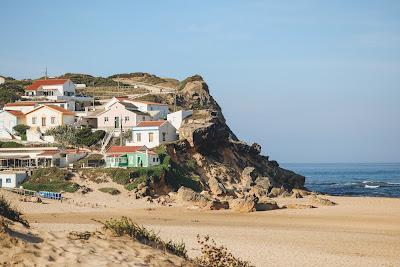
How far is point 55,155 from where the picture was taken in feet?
166

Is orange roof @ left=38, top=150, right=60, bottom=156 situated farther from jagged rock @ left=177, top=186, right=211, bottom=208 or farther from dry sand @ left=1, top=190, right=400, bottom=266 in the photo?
jagged rock @ left=177, top=186, right=211, bottom=208

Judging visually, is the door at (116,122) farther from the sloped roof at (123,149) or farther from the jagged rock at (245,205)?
the jagged rock at (245,205)

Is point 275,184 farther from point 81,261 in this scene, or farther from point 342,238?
point 81,261

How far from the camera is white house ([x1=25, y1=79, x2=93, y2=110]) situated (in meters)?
71.4

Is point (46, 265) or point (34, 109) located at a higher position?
point (34, 109)

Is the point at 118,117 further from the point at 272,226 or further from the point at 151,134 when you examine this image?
the point at 272,226

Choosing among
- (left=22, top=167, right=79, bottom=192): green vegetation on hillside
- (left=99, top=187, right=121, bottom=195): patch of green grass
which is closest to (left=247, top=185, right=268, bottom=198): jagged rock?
(left=99, top=187, right=121, bottom=195): patch of green grass

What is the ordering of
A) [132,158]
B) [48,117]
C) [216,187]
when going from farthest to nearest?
[48,117], [132,158], [216,187]

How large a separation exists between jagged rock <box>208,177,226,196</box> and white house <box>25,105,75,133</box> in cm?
1895

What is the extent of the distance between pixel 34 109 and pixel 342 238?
44.1 m

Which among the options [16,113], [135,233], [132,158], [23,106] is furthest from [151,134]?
[135,233]

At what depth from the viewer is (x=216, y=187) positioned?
5053 cm

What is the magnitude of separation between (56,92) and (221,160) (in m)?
26.1

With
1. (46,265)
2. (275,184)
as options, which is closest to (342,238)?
(46,265)
